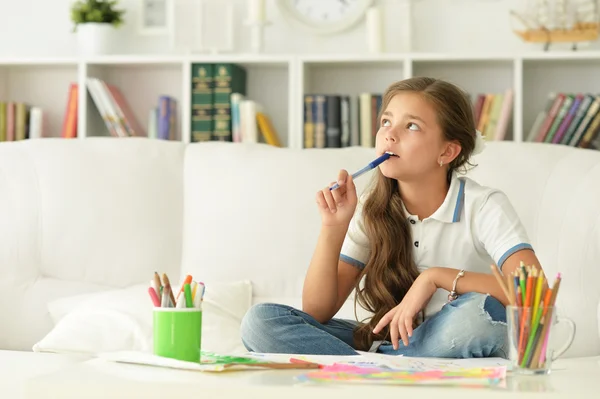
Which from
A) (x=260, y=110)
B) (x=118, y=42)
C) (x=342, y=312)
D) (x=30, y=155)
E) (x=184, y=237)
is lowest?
(x=342, y=312)

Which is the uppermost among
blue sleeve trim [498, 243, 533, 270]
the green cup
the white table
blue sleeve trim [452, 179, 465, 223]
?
blue sleeve trim [452, 179, 465, 223]

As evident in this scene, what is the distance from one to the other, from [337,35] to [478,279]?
188 centimetres

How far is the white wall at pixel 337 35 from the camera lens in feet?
10.7

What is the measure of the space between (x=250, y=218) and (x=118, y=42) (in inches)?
56.5

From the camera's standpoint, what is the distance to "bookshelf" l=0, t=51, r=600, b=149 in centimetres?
314

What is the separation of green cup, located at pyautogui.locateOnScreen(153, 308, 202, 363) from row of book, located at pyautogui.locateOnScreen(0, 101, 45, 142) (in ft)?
7.64

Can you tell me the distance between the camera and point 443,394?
0.97 meters

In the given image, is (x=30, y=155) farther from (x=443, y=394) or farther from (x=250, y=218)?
(x=443, y=394)

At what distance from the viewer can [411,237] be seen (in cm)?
186

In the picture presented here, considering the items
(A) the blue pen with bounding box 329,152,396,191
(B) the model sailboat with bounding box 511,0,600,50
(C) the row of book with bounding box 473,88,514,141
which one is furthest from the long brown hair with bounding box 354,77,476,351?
(B) the model sailboat with bounding box 511,0,600,50

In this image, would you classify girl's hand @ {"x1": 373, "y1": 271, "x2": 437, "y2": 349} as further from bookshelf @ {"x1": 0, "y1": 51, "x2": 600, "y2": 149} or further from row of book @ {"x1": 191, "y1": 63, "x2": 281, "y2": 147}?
row of book @ {"x1": 191, "y1": 63, "x2": 281, "y2": 147}

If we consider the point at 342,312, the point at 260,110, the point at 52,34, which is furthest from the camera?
the point at 52,34

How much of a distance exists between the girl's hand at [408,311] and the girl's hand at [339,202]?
0.19 metres

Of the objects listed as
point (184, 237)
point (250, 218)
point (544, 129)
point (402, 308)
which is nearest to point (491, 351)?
point (402, 308)
